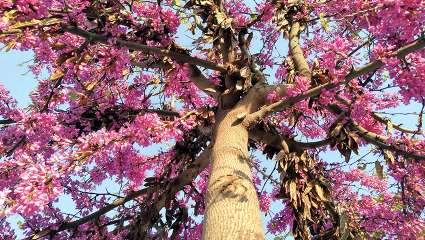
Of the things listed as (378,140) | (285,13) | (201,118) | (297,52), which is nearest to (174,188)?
(201,118)

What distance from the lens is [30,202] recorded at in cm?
391

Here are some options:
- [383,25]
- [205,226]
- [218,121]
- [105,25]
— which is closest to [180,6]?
[105,25]

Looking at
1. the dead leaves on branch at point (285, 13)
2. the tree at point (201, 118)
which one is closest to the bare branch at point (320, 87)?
the tree at point (201, 118)

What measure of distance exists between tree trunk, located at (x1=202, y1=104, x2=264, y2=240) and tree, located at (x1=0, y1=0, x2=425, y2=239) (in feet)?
0.05

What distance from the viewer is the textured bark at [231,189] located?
378 centimetres

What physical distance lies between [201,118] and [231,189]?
1.69 m

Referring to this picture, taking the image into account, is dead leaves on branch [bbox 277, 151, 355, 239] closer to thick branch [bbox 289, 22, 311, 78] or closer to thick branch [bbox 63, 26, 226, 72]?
thick branch [bbox 289, 22, 311, 78]

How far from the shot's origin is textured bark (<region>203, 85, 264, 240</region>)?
3777 mm

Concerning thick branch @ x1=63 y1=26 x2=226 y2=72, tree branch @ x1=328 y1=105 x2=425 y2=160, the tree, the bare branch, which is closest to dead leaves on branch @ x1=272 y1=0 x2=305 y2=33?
the tree

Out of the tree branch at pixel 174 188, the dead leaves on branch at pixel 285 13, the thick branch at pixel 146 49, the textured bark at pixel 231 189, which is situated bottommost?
the textured bark at pixel 231 189

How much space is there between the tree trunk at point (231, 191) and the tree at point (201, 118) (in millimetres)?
16

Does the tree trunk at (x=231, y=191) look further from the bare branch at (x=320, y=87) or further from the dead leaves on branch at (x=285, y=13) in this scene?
the dead leaves on branch at (x=285, y=13)

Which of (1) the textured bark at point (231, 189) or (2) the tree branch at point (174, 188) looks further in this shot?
(2) the tree branch at point (174, 188)

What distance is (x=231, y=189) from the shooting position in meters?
4.17
